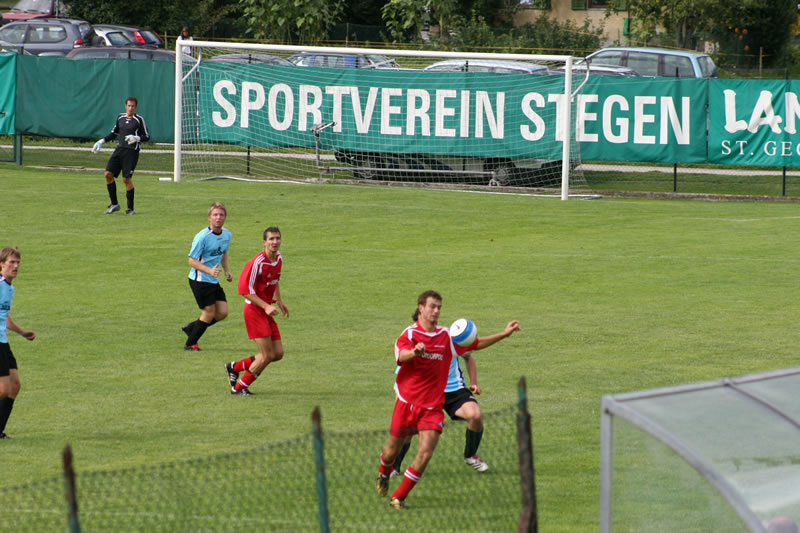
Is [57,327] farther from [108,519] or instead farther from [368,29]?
[368,29]

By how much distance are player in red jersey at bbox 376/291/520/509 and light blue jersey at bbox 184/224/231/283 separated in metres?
5.20

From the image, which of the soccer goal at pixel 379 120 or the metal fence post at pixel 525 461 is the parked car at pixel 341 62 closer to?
the soccer goal at pixel 379 120

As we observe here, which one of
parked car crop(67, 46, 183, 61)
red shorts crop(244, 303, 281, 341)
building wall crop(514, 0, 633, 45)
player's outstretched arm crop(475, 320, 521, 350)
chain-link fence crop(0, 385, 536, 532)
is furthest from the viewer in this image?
building wall crop(514, 0, 633, 45)

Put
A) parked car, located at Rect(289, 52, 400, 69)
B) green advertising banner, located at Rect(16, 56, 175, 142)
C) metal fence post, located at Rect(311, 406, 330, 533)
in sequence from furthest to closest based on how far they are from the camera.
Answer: parked car, located at Rect(289, 52, 400, 69), green advertising banner, located at Rect(16, 56, 175, 142), metal fence post, located at Rect(311, 406, 330, 533)

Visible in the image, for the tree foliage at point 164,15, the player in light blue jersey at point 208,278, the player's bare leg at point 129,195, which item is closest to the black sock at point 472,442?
the player in light blue jersey at point 208,278

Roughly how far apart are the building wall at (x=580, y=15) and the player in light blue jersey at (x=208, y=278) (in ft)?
123

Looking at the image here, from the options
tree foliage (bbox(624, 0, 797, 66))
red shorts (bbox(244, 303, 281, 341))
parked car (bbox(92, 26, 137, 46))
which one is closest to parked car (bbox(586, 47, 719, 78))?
tree foliage (bbox(624, 0, 797, 66))

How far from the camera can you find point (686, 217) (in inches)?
961

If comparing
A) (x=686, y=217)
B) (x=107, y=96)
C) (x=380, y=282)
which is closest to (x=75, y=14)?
(x=107, y=96)

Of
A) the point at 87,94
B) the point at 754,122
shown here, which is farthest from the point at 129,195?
the point at 754,122

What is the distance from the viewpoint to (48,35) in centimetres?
4375

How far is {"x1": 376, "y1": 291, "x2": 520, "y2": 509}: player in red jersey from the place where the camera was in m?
8.80

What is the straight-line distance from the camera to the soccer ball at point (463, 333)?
9438mm

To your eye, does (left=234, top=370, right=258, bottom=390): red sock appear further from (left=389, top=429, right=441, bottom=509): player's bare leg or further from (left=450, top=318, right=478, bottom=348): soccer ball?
(left=389, top=429, right=441, bottom=509): player's bare leg
